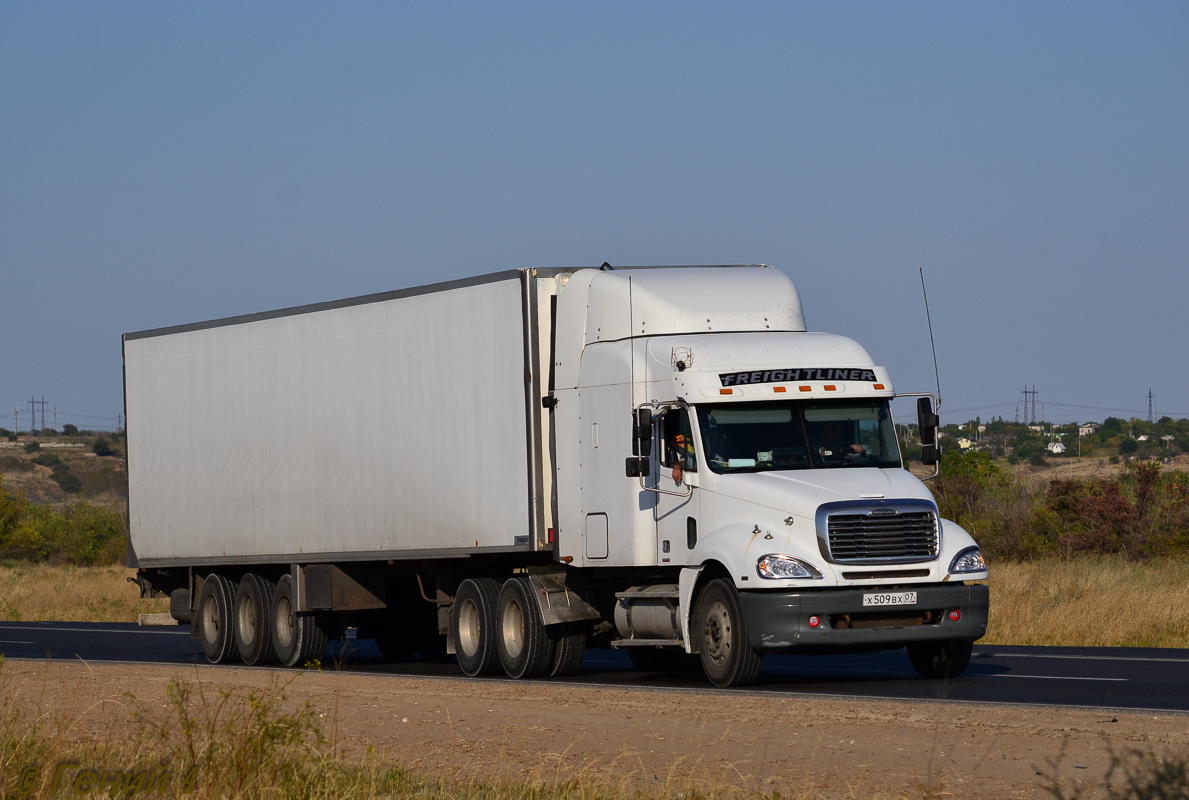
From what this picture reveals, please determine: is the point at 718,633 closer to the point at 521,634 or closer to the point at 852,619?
the point at 852,619

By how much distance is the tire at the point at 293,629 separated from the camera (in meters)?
21.4

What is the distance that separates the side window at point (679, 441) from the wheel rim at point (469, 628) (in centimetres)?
346

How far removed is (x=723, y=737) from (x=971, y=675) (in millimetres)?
6160

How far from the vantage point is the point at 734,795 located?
361 inches

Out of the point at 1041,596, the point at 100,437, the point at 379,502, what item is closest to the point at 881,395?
the point at 379,502

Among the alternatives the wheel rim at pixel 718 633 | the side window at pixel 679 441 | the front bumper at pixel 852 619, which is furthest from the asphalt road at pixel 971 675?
the side window at pixel 679 441

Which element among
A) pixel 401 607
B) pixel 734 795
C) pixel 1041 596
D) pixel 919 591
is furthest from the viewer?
pixel 1041 596

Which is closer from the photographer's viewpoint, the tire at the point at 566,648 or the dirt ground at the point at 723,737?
the dirt ground at the point at 723,737

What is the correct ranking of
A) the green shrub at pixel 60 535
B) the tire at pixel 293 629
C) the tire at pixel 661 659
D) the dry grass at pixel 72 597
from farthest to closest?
the green shrub at pixel 60 535
the dry grass at pixel 72 597
the tire at pixel 293 629
the tire at pixel 661 659

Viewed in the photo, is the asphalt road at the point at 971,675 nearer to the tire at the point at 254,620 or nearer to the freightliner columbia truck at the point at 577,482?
the freightliner columbia truck at the point at 577,482

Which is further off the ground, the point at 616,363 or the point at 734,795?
the point at 616,363

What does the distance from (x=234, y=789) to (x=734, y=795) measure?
2.62 meters

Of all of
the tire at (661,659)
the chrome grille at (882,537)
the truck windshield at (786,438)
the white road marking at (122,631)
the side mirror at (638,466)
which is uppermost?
the truck windshield at (786,438)

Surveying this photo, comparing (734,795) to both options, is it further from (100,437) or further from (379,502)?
(100,437)
